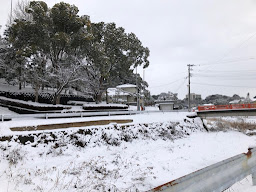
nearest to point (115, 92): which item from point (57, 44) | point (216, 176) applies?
point (57, 44)

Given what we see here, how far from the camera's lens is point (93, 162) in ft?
30.4

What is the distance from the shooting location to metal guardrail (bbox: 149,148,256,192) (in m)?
1.91

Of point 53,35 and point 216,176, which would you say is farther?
point 53,35

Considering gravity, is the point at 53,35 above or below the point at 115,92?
above

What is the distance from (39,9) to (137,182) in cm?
2286

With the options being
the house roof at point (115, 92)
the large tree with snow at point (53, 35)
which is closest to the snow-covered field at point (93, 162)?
the large tree with snow at point (53, 35)

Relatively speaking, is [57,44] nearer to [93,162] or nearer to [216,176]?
[93,162]

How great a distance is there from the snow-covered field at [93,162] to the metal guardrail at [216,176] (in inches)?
32.5

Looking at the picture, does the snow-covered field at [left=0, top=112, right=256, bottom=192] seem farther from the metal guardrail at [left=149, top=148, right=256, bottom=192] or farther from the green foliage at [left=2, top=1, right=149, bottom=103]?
the green foliage at [left=2, top=1, right=149, bottom=103]

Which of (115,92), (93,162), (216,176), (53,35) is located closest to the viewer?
(216,176)

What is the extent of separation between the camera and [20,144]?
32.7 feet

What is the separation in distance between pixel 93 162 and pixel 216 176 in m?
7.89

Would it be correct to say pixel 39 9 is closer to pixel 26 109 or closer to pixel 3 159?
pixel 26 109

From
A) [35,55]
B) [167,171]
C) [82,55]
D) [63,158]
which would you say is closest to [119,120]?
[63,158]
